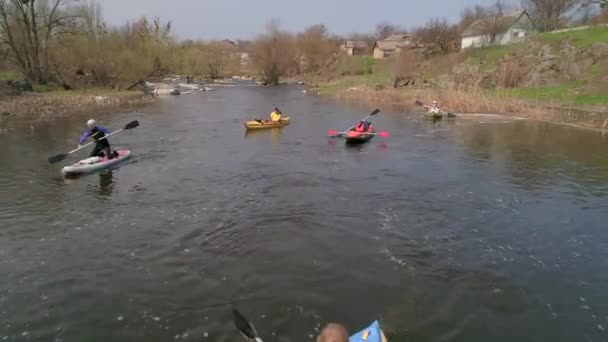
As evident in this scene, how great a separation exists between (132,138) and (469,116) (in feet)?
66.4

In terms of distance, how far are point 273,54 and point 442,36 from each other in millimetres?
27848

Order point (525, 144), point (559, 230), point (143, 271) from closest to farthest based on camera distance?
point (143, 271), point (559, 230), point (525, 144)

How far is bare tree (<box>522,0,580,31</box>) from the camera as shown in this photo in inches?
2139

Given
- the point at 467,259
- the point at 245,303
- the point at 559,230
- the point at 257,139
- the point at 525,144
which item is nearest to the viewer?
the point at 245,303

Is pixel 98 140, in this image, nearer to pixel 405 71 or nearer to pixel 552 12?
pixel 405 71

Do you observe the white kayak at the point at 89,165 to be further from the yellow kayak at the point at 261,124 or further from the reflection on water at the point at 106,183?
the yellow kayak at the point at 261,124

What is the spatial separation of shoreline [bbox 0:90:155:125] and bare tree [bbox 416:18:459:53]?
39.2 meters

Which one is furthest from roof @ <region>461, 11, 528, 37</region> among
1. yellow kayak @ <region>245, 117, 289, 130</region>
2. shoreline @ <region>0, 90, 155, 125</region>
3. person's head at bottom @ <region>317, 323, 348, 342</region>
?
person's head at bottom @ <region>317, 323, 348, 342</region>

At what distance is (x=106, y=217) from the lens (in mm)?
10172

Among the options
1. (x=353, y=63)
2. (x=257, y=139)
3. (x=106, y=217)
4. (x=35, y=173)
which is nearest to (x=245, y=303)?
(x=106, y=217)

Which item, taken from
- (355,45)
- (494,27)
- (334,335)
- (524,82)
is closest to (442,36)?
(494,27)

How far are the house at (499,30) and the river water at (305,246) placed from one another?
137 feet

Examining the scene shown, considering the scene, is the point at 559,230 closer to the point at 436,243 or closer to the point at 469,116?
the point at 436,243

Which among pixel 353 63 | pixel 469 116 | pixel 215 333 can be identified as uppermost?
pixel 353 63
